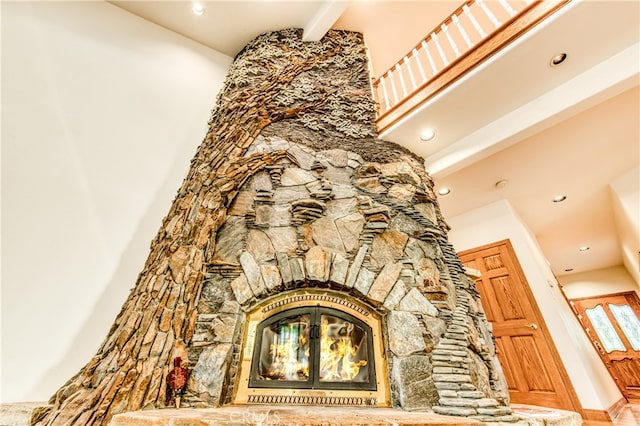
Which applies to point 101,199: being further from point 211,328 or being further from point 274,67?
point 274,67

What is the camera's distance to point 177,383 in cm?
142

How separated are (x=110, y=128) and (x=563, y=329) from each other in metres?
4.86

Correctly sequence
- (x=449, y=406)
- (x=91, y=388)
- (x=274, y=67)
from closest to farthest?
1. (x=91, y=388)
2. (x=449, y=406)
3. (x=274, y=67)

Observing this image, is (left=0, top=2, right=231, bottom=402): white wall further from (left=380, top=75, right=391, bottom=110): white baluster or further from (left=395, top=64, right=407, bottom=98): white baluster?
(left=395, top=64, right=407, bottom=98): white baluster

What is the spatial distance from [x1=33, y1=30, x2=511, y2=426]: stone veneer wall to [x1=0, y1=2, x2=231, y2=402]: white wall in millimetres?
314

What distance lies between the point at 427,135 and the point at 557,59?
43.0 inches

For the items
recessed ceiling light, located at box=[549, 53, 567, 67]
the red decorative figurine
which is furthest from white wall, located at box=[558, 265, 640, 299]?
the red decorative figurine

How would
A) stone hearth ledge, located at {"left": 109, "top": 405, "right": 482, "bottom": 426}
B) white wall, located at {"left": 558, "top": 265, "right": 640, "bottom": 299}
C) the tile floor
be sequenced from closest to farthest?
1. stone hearth ledge, located at {"left": 109, "top": 405, "right": 482, "bottom": 426}
2. the tile floor
3. white wall, located at {"left": 558, "top": 265, "right": 640, "bottom": 299}

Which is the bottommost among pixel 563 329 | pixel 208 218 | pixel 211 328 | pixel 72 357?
pixel 72 357

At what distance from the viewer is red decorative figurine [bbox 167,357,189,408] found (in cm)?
141

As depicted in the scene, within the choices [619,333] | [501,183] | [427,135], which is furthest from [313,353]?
[619,333]

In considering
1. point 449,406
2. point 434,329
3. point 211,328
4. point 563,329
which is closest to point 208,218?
point 211,328

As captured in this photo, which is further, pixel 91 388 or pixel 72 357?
pixel 72 357

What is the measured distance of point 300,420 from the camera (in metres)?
1.09
